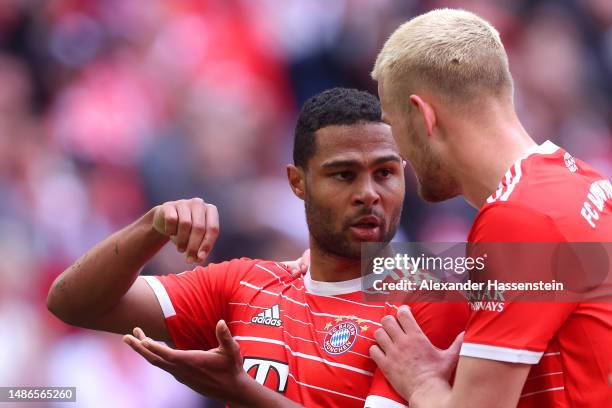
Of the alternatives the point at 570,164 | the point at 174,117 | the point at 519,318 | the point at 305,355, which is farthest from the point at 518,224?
the point at 174,117

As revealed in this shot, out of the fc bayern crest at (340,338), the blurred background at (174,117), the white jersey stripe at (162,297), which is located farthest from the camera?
the blurred background at (174,117)

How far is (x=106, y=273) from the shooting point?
11.0 ft

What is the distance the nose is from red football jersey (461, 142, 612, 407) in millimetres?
736

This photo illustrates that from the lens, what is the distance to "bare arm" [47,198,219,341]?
329 centimetres

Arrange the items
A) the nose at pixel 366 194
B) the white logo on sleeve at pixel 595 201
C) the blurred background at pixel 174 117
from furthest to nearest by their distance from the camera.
Result: the blurred background at pixel 174 117 → the nose at pixel 366 194 → the white logo on sleeve at pixel 595 201

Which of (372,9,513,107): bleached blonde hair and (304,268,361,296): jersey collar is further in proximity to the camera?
(304,268,361,296): jersey collar

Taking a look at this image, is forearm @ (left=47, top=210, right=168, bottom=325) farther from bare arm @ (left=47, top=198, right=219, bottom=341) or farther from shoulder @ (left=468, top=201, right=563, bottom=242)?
shoulder @ (left=468, top=201, right=563, bottom=242)

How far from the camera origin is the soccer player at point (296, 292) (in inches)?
115

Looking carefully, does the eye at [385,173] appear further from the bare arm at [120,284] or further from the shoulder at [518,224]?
the shoulder at [518,224]

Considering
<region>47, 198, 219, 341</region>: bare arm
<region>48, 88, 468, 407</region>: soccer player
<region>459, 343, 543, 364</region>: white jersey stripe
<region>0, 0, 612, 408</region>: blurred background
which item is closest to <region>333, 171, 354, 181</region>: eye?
<region>48, 88, 468, 407</region>: soccer player

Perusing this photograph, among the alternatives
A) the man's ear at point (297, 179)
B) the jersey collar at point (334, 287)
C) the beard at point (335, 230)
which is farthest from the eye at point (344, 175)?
the jersey collar at point (334, 287)

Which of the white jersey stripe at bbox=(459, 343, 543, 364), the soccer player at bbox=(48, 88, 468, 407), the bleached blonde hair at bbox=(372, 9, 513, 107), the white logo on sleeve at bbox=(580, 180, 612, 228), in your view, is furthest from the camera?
the soccer player at bbox=(48, 88, 468, 407)

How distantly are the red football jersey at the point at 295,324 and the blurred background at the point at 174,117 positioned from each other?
198 centimetres

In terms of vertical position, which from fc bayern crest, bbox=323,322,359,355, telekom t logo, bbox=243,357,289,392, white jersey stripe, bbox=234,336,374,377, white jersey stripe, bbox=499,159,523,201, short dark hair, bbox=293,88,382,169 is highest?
short dark hair, bbox=293,88,382,169
